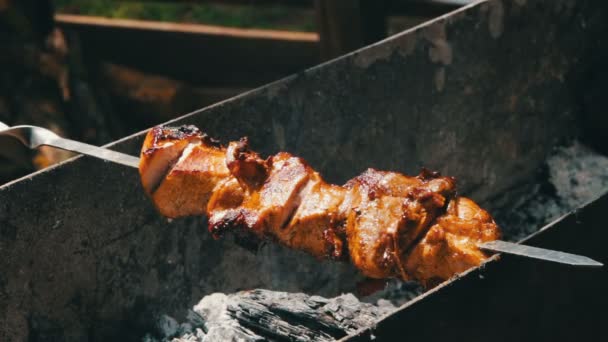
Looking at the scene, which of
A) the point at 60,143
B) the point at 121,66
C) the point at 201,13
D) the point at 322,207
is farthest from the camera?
the point at 201,13

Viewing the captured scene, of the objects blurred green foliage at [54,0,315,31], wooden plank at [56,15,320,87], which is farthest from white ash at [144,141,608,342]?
blurred green foliage at [54,0,315,31]

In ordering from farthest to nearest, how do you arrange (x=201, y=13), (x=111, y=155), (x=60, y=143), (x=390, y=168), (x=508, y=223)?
(x=201, y=13), (x=508, y=223), (x=390, y=168), (x=60, y=143), (x=111, y=155)

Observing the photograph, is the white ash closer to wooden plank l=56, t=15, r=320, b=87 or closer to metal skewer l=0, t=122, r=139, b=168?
metal skewer l=0, t=122, r=139, b=168

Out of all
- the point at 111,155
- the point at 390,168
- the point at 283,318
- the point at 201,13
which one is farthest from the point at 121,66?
the point at 283,318

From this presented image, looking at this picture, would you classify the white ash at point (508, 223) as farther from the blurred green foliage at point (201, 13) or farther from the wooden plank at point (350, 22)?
the blurred green foliage at point (201, 13)

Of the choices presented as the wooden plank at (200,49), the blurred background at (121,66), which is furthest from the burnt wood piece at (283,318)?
the wooden plank at (200,49)

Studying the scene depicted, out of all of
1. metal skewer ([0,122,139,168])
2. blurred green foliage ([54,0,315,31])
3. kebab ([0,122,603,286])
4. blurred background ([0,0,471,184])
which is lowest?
kebab ([0,122,603,286])

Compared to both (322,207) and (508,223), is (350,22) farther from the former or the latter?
(322,207)
